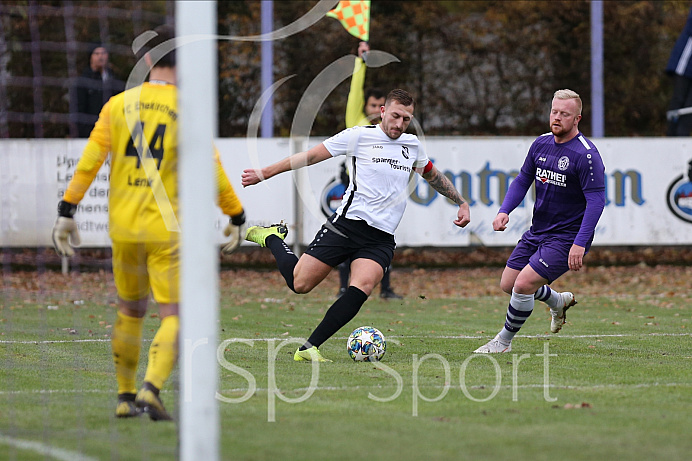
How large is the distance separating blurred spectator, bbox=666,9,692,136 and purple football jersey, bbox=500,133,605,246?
11.4 meters

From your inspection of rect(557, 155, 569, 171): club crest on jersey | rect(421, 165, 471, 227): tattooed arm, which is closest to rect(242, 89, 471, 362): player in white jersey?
rect(421, 165, 471, 227): tattooed arm

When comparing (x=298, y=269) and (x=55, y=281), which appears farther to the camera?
(x=55, y=281)

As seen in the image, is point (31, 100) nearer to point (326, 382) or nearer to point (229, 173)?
point (229, 173)

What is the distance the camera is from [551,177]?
26.4 ft

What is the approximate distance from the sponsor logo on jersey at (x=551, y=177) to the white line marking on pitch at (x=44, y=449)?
15.6 feet

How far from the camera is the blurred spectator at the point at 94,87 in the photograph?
1187 cm

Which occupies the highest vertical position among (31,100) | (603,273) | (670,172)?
(31,100)

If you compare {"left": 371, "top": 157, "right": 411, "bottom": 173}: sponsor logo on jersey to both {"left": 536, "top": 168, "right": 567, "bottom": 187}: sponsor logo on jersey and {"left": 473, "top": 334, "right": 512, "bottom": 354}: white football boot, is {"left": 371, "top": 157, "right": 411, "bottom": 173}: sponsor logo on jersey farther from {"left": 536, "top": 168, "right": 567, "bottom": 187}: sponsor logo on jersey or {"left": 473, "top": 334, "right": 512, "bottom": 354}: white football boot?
{"left": 473, "top": 334, "right": 512, "bottom": 354}: white football boot

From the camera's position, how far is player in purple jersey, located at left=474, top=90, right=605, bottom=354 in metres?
7.80

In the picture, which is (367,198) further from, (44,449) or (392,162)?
(44,449)

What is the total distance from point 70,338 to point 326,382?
3602mm

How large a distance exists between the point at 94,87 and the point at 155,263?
7653 mm

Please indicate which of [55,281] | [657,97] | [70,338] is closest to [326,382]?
[70,338]

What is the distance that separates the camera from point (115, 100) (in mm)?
5551
